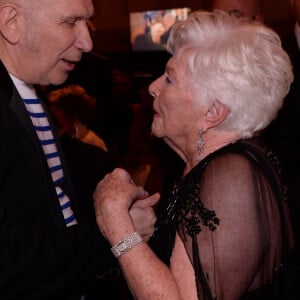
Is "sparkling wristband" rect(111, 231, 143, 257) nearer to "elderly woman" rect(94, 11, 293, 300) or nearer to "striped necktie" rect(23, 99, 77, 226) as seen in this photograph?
"elderly woman" rect(94, 11, 293, 300)

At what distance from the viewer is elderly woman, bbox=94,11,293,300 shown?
1608mm

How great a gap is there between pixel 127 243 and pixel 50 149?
662 millimetres

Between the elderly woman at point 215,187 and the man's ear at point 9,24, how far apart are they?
1.79ft

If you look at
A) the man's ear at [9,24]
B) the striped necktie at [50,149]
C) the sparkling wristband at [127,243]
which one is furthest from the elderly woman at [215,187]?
the man's ear at [9,24]

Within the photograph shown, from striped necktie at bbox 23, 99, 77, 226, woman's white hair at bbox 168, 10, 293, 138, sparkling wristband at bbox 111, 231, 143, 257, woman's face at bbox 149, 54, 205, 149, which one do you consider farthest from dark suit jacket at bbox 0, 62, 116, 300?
woman's white hair at bbox 168, 10, 293, 138

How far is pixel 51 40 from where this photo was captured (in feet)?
6.09

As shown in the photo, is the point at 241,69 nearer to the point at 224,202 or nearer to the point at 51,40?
the point at 224,202

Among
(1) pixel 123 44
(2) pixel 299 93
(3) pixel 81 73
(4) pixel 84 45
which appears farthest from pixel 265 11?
(4) pixel 84 45

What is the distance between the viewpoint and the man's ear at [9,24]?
1.78m

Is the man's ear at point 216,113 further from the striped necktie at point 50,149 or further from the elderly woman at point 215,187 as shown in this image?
the striped necktie at point 50,149

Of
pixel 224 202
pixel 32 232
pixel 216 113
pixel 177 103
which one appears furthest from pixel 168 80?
pixel 32 232

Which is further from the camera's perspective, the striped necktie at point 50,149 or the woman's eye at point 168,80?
the striped necktie at point 50,149

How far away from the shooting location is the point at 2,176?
1.65m

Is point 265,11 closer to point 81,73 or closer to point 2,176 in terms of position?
point 81,73
